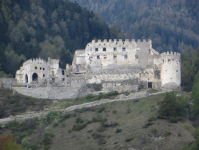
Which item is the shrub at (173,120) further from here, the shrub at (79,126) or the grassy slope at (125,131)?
the shrub at (79,126)

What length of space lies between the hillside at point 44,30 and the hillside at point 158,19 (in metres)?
28.1

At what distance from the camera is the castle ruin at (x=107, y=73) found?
62.3 m

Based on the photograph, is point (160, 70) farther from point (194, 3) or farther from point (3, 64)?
point (194, 3)

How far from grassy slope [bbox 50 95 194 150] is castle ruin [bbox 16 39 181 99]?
7024 mm

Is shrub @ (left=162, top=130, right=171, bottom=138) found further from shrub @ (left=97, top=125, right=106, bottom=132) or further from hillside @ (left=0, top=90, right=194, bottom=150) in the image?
shrub @ (left=97, top=125, right=106, bottom=132)

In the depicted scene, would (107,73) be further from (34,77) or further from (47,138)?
(47,138)

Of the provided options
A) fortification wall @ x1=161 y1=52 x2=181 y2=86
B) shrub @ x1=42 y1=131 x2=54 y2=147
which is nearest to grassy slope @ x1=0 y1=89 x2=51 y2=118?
shrub @ x1=42 y1=131 x2=54 y2=147

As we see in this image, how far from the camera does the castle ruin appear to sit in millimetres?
62312

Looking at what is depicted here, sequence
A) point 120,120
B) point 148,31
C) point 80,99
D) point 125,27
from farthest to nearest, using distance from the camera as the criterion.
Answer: point 125,27, point 148,31, point 80,99, point 120,120

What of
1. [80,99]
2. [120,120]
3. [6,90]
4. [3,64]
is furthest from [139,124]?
[3,64]

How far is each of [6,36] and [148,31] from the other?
2746 inches

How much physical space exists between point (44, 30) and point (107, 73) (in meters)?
53.2

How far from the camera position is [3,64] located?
280ft

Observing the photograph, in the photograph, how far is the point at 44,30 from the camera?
113 m
